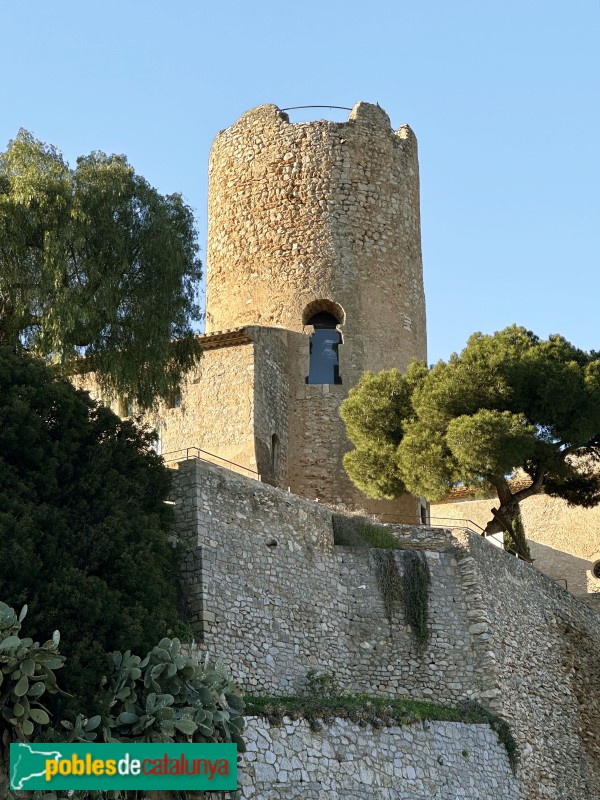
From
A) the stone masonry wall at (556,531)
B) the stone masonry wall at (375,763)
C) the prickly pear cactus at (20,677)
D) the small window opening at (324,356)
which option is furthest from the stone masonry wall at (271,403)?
the prickly pear cactus at (20,677)

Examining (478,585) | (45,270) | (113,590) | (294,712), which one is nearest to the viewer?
(113,590)

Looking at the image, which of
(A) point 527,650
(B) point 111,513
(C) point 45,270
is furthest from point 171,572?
(A) point 527,650

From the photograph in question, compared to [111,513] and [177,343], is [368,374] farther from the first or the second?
[111,513]

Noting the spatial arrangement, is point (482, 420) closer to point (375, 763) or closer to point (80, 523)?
point (375, 763)

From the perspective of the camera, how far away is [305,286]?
30.1 meters

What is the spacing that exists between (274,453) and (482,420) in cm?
474

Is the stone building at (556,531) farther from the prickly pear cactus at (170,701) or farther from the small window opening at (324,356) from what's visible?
the prickly pear cactus at (170,701)

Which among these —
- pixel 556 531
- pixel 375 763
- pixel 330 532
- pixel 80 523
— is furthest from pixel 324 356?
pixel 80 523

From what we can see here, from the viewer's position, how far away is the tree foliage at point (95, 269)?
22031 millimetres

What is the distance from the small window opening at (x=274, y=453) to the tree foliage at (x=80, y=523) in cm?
827

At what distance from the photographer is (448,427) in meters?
26.5

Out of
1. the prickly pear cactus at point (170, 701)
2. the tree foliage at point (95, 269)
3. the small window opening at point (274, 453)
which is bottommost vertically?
the prickly pear cactus at point (170, 701)

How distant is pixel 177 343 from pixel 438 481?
6135mm

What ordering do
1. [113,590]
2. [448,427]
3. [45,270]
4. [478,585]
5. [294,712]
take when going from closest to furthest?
[113,590] → [294,712] → [45,270] → [478,585] → [448,427]
